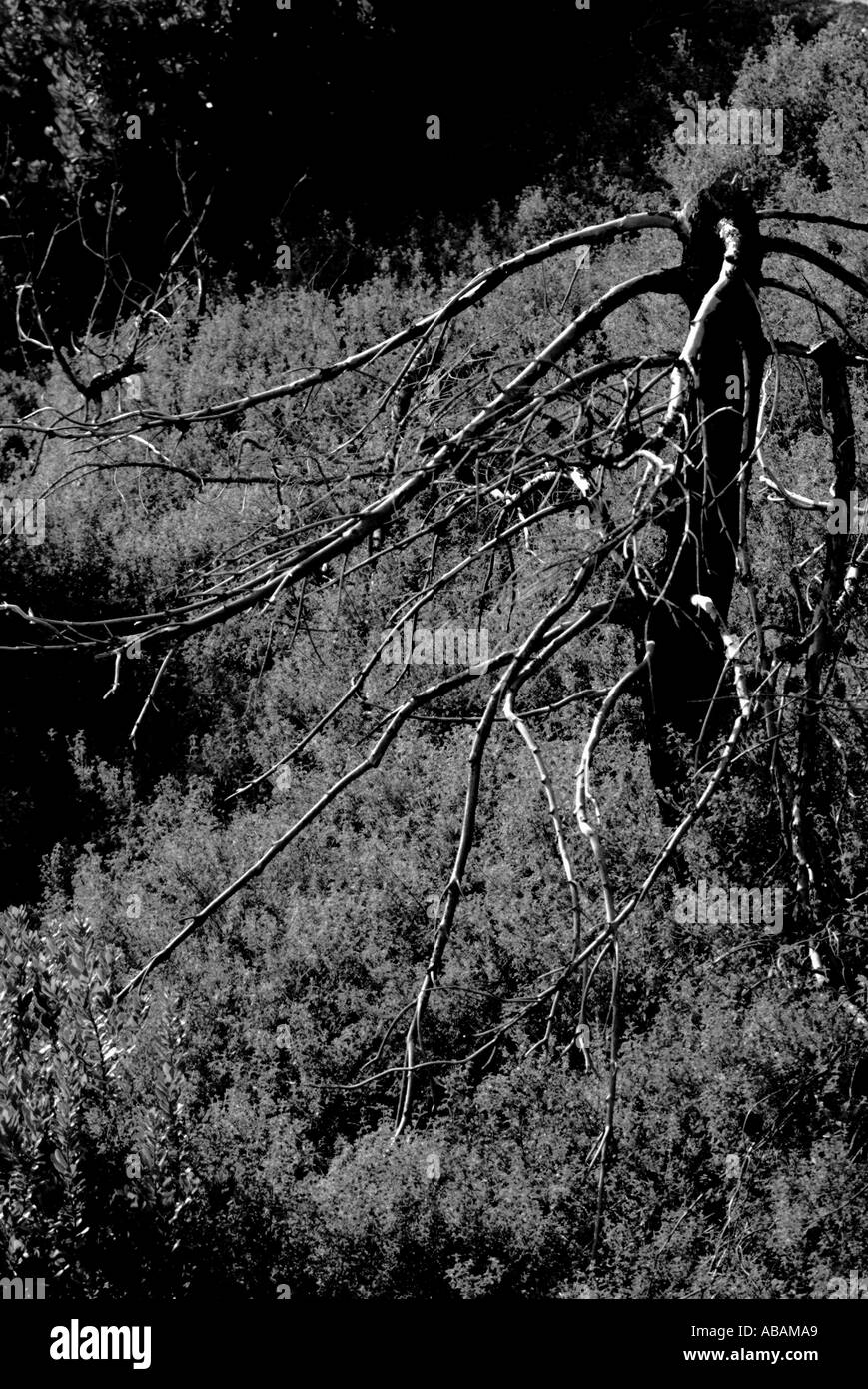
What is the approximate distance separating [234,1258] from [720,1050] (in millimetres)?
2133

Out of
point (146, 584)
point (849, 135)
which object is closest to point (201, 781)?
point (146, 584)

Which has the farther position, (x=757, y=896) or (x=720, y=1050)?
(x=757, y=896)

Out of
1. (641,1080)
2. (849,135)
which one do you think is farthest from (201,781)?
(849,135)

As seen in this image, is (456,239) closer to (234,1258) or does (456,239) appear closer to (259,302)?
(259,302)

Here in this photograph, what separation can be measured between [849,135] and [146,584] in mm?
6826

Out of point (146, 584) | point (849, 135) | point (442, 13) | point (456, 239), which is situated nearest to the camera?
point (146, 584)

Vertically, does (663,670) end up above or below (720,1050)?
above

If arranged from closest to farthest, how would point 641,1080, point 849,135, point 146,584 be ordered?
point 641,1080 < point 146,584 < point 849,135

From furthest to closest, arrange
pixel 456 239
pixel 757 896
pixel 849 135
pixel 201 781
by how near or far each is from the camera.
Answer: pixel 456 239, pixel 849 135, pixel 201 781, pixel 757 896

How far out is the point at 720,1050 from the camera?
5.07 metres
